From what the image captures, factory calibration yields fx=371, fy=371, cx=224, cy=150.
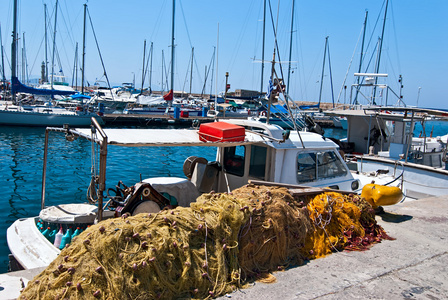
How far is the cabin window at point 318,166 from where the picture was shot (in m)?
7.63

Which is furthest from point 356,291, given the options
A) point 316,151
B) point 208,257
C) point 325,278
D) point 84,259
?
point 316,151

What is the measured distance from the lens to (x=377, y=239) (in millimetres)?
6098

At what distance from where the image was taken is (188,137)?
677 centimetres

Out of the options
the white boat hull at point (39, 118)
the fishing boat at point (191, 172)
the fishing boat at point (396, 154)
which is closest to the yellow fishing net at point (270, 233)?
the fishing boat at point (191, 172)

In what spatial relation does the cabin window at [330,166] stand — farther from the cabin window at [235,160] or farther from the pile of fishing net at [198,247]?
the pile of fishing net at [198,247]

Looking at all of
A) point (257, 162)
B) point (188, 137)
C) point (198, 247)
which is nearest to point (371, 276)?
point (198, 247)

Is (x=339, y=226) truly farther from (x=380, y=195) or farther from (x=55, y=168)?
(x=55, y=168)

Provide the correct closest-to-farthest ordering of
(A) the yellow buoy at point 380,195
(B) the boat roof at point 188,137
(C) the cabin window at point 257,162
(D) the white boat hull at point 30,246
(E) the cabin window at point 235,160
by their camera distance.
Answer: (D) the white boat hull at point 30,246 → (B) the boat roof at point 188,137 → (A) the yellow buoy at point 380,195 → (C) the cabin window at point 257,162 → (E) the cabin window at point 235,160

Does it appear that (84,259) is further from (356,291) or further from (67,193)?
(67,193)

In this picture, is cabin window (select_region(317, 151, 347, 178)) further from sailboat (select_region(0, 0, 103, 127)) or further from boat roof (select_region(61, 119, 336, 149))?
sailboat (select_region(0, 0, 103, 127))

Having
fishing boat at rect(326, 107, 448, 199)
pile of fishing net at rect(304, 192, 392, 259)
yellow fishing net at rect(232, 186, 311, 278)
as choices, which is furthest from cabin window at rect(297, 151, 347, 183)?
fishing boat at rect(326, 107, 448, 199)

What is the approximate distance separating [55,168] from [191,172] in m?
13.7

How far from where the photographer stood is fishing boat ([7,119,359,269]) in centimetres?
554

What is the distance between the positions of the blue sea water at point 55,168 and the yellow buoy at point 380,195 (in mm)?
6400
